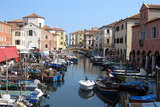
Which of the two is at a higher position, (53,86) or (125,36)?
(125,36)

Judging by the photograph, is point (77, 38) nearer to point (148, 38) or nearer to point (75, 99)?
point (148, 38)

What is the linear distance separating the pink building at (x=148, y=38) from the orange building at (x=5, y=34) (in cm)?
2584

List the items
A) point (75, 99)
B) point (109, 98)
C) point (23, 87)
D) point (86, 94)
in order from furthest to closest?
point (86, 94) < point (23, 87) < point (109, 98) < point (75, 99)

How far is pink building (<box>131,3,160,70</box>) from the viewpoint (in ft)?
82.8

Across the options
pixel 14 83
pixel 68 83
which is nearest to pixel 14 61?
pixel 68 83

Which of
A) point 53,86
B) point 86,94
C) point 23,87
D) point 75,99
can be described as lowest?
point 75,99

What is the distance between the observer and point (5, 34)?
45281 mm

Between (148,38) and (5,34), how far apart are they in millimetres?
30429

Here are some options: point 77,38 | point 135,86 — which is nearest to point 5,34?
point 135,86

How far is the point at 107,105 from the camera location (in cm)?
1677

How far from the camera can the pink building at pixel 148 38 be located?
25234 mm

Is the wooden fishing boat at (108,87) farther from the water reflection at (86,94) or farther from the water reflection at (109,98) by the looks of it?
the water reflection at (86,94)

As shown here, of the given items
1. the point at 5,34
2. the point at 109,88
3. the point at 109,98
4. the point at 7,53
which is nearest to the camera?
the point at 109,98

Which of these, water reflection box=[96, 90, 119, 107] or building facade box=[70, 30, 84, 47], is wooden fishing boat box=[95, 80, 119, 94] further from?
building facade box=[70, 30, 84, 47]
